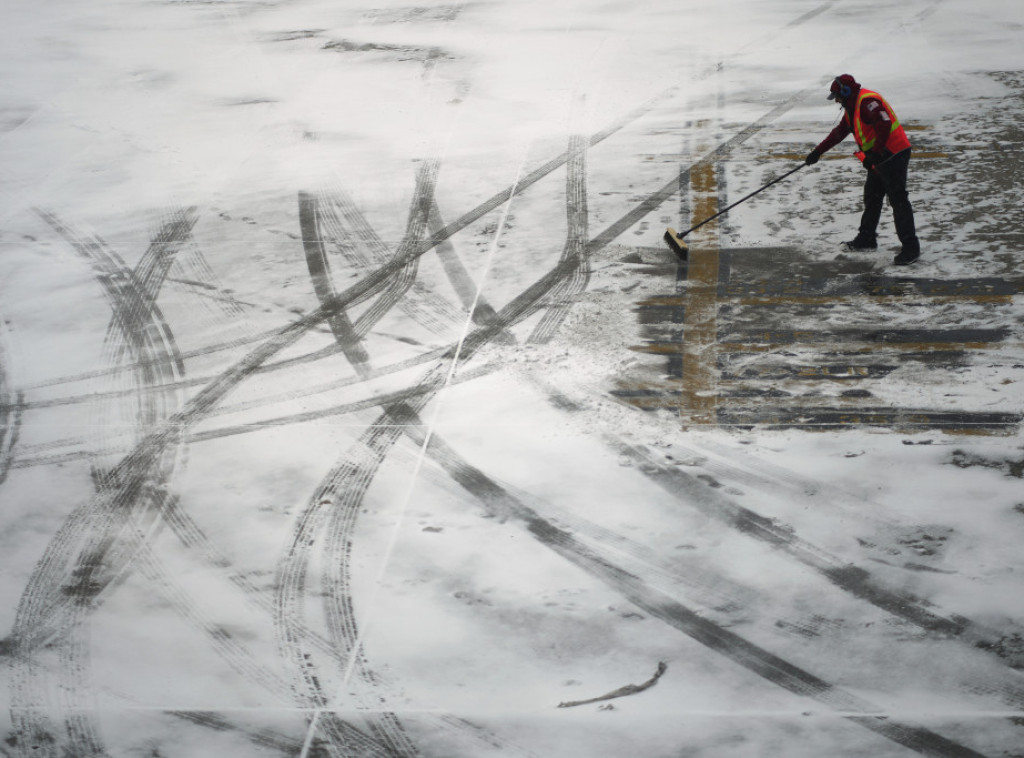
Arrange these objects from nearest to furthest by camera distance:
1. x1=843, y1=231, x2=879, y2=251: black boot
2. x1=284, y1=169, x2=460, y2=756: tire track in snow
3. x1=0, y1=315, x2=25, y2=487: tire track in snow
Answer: x1=284, y1=169, x2=460, y2=756: tire track in snow
x1=0, y1=315, x2=25, y2=487: tire track in snow
x1=843, y1=231, x2=879, y2=251: black boot

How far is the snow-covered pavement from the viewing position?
14.5ft

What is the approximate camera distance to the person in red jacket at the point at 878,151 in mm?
7312

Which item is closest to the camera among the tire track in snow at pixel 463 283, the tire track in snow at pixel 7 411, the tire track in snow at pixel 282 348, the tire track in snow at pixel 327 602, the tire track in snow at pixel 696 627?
the tire track in snow at pixel 696 627

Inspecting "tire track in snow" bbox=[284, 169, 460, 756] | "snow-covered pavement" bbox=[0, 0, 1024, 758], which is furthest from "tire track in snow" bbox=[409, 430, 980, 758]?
"tire track in snow" bbox=[284, 169, 460, 756]

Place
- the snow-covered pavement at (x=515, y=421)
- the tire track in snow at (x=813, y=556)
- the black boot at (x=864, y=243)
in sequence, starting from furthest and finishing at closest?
the black boot at (x=864, y=243)
the tire track in snow at (x=813, y=556)
the snow-covered pavement at (x=515, y=421)

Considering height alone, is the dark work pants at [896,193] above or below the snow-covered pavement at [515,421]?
above

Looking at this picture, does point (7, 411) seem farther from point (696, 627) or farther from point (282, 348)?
point (696, 627)

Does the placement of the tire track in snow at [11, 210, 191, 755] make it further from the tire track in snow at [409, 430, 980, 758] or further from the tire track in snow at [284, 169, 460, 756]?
the tire track in snow at [409, 430, 980, 758]

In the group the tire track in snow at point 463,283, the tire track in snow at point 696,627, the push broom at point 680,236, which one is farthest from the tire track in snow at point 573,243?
the tire track in snow at point 696,627

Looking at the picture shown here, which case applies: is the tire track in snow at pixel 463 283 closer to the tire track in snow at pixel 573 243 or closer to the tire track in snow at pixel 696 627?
the tire track in snow at pixel 573 243

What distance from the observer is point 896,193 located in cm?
753

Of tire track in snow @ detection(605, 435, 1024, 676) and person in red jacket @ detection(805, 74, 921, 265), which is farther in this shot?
person in red jacket @ detection(805, 74, 921, 265)

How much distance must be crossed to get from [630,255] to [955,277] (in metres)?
2.51

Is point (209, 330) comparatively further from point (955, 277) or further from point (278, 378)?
point (955, 277)
